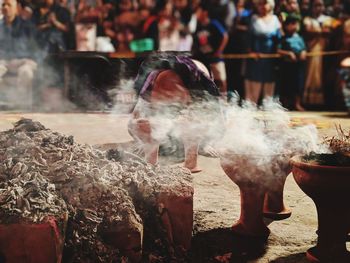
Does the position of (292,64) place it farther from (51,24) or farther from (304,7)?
(51,24)

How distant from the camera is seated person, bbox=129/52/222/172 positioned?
20.8 feet

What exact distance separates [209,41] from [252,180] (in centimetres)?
701

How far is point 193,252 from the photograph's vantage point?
3.96m

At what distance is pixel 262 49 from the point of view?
11.7 meters

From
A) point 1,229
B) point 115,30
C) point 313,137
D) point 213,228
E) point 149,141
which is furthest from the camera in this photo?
point 115,30

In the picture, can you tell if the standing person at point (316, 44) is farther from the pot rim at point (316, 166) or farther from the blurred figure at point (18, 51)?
the pot rim at point (316, 166)

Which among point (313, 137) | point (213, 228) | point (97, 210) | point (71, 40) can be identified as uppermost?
point (71, 40)

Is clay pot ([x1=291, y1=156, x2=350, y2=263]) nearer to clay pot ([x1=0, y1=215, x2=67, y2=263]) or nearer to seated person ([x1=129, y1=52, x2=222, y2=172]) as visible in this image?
clay pot ([x1=0, y1=215, x2=67, y2=263])

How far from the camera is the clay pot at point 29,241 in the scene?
10.1 ft

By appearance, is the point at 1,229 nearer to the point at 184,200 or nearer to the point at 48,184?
the point at 48,184

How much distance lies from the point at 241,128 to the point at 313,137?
0.68 m

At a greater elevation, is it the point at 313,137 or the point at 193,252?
the point at 313,137

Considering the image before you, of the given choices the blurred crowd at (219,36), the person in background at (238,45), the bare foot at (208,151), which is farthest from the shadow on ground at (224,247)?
the person in background at (238,45)

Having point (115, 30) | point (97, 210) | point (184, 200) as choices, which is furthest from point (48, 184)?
point (115, 30)
